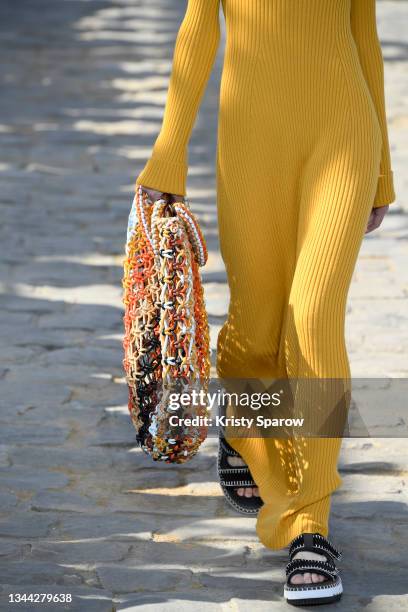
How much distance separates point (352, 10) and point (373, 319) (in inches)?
91.1

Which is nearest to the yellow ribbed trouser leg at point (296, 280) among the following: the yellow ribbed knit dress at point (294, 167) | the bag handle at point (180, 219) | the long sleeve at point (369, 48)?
the yellow ribbed knit dress at point (294, 167)

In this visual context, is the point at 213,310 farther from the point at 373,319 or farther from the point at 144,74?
the point at 144,74

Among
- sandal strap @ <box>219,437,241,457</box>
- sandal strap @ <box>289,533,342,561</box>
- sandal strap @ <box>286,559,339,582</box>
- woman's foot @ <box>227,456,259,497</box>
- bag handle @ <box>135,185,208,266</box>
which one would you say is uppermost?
bag handle @ <box>135,185,208,266</box>

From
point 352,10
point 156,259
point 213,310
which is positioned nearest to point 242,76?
point 352,10

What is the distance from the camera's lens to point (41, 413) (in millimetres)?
4430

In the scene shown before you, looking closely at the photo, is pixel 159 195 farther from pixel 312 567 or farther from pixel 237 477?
pixel 312 567

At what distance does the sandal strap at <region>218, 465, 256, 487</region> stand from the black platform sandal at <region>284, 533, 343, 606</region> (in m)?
0.47

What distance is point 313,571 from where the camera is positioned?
3.16m

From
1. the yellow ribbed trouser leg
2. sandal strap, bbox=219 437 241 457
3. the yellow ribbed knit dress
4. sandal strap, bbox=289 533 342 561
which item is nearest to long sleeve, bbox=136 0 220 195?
the yellow ribbed knit dress

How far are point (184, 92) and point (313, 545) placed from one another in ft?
4.37

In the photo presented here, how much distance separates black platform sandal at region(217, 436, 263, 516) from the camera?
3.68 meters

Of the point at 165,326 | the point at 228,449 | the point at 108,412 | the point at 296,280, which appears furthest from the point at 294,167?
the point at 108,412

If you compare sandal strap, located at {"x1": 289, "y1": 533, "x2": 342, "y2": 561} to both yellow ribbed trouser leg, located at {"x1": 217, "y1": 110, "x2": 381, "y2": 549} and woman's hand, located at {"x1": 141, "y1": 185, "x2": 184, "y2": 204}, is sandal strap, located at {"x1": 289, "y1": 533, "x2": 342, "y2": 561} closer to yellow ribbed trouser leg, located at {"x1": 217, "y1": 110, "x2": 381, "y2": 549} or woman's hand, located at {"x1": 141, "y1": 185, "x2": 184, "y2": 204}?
yellow ribbed trouser leg, located at {"x1": 217, "y1": 110, "x2": 381, "y2": 549}

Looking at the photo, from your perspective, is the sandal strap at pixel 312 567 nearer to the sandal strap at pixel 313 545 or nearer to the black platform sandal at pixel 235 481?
the sandal strap at pixel 313 545
